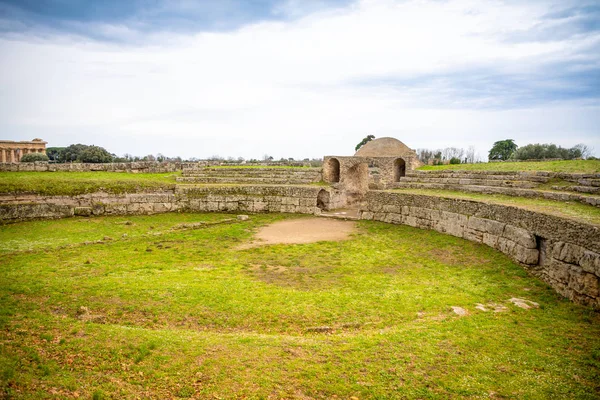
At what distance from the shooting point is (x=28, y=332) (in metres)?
6.21

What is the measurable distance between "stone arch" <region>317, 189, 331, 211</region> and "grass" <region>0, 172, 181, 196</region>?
890 cm

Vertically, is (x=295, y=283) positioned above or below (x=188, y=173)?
below

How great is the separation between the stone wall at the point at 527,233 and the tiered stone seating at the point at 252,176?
9131 millimetres

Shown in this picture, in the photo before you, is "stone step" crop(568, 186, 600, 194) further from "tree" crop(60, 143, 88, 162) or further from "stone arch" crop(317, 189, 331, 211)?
"tree" crop(60, 143, 88, 162)

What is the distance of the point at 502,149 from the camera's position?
48094 mm

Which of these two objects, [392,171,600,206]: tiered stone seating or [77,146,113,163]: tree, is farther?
[77,146,113,163]: tree

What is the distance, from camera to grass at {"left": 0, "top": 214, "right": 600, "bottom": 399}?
530 centimetres

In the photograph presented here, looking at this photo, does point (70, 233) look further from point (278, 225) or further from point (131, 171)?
point (131, 171)

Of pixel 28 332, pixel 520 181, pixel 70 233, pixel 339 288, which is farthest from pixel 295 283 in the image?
pixel 520 181

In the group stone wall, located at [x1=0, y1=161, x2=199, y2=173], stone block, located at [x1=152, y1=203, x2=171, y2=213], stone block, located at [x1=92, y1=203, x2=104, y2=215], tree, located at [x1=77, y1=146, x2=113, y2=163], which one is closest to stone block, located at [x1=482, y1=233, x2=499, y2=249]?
stone block, located at [x1=152, y1=203, x2=171, y2=213]

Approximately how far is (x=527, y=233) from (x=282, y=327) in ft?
25.6

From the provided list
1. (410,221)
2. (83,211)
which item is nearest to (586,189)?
(410,221)

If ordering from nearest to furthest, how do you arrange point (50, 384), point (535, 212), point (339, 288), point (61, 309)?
point (50, 384), point (61, 309), point (339, 288), point (535, 212)

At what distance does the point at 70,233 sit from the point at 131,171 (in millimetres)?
10394
